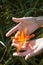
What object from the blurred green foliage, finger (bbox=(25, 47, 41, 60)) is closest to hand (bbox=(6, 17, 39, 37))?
finger (bbox=(25, 47, 41, 60))

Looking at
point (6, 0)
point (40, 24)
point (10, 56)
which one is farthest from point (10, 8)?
point (40, 24)

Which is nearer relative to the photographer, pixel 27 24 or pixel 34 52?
pixel 34 52

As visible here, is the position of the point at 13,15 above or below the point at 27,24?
below

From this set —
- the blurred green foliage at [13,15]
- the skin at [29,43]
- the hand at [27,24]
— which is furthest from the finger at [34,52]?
the blurred green foliage at [13,15]

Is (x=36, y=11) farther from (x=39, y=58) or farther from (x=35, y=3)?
(x=39, y=58)

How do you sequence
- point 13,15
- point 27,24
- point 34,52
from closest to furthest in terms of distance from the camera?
1. point 34,52
2. point 27,24
3. point 13,15

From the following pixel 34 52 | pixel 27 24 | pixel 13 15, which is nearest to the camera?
pixel 34 52

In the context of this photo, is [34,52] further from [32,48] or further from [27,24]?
[27,24]

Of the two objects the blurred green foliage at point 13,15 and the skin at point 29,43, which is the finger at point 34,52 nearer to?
the skin at point 29,43

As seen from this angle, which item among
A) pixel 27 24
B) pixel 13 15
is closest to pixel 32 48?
pixel 27 24
